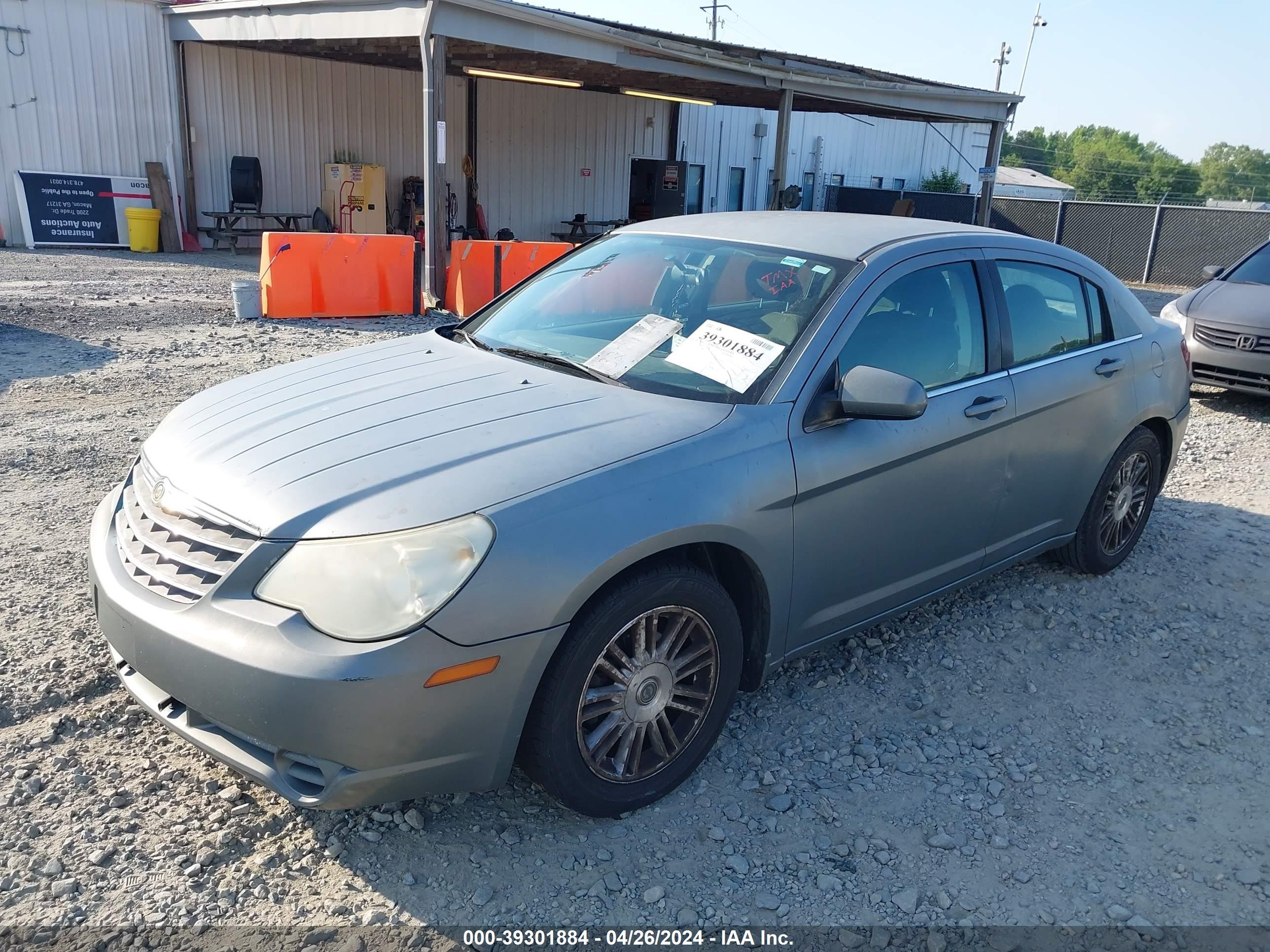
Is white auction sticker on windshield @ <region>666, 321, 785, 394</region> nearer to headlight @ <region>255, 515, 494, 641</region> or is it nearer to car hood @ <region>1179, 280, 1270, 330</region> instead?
headlight @ <region>255, 515, 494, 641</region>

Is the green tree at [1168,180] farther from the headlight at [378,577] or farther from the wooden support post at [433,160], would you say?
the headlight at [378,577]

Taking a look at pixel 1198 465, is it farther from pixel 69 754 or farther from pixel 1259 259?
pixel 69 754

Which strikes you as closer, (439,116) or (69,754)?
(69,754)

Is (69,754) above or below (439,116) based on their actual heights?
below

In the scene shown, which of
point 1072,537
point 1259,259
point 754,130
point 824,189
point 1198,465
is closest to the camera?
point 1072,537

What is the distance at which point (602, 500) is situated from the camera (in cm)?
258

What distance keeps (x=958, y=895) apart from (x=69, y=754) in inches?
104

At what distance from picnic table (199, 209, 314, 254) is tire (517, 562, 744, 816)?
16709 millimetres

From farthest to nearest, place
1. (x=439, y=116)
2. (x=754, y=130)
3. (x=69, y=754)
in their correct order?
(x=754, y=130) → (x=439, y=116) → (x=69, y=754)

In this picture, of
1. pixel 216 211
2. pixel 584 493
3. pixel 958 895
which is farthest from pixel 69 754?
pixel 216 211

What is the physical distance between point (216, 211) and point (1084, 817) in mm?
18768

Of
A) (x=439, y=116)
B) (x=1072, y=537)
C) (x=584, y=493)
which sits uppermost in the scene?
(x=439, y=116)

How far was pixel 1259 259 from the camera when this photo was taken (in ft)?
31.1

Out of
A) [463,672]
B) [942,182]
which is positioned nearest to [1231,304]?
[463,672]
